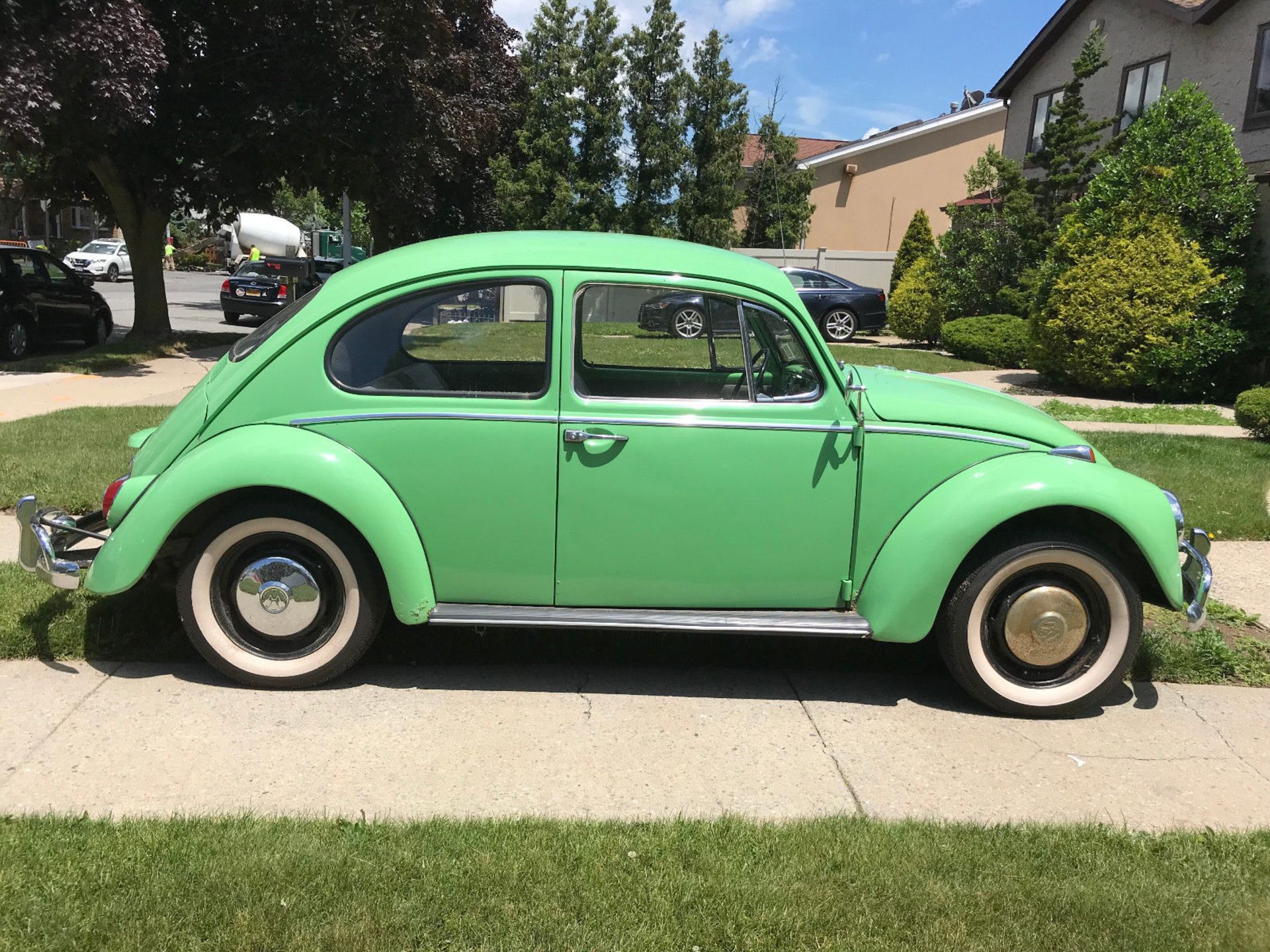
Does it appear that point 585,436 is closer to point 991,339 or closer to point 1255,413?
point 1255,413

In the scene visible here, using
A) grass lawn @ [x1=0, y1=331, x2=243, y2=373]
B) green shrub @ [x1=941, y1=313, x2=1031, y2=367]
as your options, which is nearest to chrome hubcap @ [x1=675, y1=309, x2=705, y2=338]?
grass lawn @ [x1=0, y1=331, x2=243, y2=373]

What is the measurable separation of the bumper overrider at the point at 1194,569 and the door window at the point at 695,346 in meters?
1.58

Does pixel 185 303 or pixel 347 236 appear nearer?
pixel 347 236

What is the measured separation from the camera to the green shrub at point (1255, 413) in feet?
30.7

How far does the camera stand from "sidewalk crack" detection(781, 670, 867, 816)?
346 cm

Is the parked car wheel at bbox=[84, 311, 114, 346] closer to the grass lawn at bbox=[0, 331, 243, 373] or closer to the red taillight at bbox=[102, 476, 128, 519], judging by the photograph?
the grass lawn at bbox=[0, 331, 243, 373]

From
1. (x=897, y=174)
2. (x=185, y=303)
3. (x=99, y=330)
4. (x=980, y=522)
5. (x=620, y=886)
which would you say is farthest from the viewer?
(x=897, y=174)

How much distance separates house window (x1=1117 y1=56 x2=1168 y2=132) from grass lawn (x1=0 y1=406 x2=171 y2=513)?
58.9 feet

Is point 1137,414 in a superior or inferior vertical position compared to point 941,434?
inferior

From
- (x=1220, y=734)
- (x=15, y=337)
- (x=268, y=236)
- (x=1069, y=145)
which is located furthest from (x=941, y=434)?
(x=268, y=236)

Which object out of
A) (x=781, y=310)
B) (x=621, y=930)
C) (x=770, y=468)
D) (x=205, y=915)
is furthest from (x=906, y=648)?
(x=205, y=915)

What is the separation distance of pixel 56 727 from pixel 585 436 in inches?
86.3

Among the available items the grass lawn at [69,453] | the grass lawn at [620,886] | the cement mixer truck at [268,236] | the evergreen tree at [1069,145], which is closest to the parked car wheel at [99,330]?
the grass lawn at [69,453]

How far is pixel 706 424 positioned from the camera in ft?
13.0
